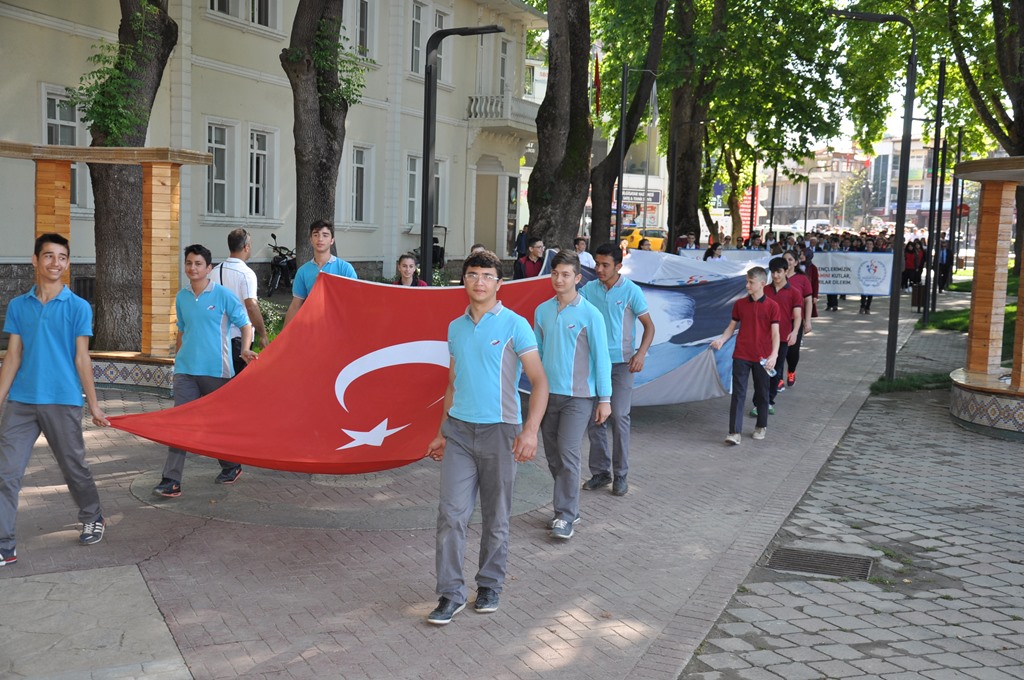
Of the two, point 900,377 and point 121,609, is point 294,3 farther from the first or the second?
point 121,609

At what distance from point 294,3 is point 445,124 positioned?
25.7 feet

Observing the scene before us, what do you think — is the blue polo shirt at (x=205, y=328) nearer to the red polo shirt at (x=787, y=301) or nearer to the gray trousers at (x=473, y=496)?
the gray trousers at (x=473, y=496)

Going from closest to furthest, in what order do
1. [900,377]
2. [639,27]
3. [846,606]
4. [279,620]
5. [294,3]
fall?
1. [279,620]
2. [846,606]
3. [900,377]
4. [294,3]
5. [639,27]

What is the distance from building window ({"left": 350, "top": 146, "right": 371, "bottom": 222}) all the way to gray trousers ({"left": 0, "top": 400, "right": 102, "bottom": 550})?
22.1m

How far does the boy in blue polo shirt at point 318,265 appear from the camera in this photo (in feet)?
29.6

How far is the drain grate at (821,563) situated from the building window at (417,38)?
24.9m

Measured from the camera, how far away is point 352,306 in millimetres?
8172

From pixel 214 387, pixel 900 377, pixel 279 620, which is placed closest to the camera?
pixel 279 620

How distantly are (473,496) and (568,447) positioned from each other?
171 centimetres

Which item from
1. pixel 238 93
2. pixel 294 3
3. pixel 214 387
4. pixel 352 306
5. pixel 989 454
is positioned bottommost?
pixel 989 454

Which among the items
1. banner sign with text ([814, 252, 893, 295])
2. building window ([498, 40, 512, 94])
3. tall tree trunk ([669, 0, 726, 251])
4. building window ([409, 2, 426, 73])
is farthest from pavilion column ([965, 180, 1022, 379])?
building window ([498, 40, 512, 94])

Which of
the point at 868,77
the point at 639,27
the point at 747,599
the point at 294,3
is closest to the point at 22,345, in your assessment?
the point at 747,599

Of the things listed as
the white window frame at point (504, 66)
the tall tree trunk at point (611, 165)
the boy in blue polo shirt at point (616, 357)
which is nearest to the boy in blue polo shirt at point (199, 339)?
the boy in blue polo shirt at point (616, 357)

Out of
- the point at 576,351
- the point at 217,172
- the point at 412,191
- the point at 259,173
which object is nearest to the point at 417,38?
the point at 412,191
